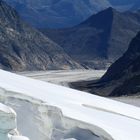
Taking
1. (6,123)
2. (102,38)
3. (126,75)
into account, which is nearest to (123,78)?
(126,75)

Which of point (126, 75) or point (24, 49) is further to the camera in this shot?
point (24, 49)

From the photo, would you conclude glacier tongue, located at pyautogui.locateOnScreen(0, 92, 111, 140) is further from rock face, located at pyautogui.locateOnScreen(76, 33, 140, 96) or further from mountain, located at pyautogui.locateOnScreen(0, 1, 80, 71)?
mountain, located at pyautogui.locateOnScreen(0, 1, 80, 71)

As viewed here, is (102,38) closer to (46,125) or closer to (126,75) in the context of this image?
(126,75)

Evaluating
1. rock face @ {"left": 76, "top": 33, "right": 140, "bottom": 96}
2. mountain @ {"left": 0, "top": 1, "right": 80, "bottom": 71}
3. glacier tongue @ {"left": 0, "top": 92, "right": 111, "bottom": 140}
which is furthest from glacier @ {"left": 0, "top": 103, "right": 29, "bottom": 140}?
mountain @ {"left": 0, "top": 1, "right": 80, "bottom": 71}

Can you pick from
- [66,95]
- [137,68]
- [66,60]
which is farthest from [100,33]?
[66,95]

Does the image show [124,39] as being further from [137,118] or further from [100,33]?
[137,118]
